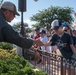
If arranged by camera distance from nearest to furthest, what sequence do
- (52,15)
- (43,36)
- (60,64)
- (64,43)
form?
(64,43) < (60,64) < (43,36) < (52,15)

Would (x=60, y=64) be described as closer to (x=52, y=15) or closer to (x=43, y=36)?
(x=43, y=36)

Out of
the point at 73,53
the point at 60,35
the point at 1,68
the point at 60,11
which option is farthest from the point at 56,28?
the point at 60,11

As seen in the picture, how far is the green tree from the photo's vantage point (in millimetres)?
61688

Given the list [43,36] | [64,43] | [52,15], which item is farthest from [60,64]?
[52,15]

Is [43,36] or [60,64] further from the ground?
[43,36]

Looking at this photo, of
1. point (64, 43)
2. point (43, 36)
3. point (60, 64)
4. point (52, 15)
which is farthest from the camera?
point (52, 15)

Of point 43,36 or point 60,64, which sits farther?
point 43,36

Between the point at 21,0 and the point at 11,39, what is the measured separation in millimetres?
5906

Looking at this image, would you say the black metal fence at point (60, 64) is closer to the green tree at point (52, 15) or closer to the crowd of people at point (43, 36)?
the crowd of people at point (43, 36)

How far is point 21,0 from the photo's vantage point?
9.44 metres

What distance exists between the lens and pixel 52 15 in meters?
63.6

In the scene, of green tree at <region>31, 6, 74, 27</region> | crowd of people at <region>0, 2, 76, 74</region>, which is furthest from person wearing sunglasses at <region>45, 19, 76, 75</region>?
green tree at <region>31, 6, 74, 27</region>

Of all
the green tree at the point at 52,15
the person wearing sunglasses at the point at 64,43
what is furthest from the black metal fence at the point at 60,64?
the green tree at the point at 52,15

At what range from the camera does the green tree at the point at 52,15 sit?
202ft
